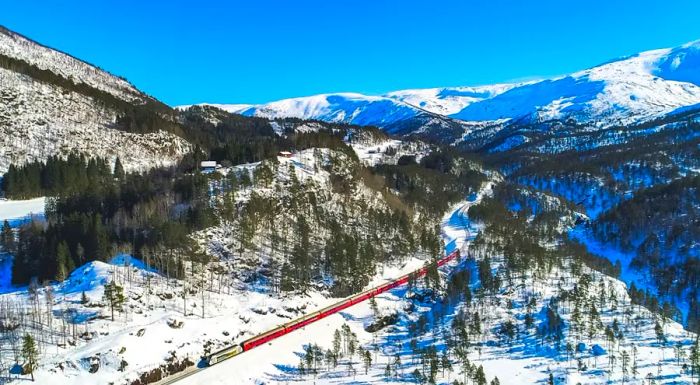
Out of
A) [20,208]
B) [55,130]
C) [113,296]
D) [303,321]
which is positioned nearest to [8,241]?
[20,208]

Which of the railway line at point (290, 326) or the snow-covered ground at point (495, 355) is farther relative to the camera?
the railway line at point (290, 326)

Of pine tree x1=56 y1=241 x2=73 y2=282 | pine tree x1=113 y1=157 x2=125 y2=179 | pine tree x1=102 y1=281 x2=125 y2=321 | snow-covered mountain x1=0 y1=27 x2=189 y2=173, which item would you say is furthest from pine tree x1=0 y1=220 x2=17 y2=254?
snow-covered mountain x1=0 y1=27 x2=189 y2=173

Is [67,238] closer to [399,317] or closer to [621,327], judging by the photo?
[399,317]

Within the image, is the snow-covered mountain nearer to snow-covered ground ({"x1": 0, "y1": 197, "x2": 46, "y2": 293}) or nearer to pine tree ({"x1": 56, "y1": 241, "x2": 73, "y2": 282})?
snow-covered ground ({"x1": 0, "y1": 197, "x2": 46, "y2": 293})

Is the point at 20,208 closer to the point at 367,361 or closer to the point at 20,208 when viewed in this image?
the point at 20,208

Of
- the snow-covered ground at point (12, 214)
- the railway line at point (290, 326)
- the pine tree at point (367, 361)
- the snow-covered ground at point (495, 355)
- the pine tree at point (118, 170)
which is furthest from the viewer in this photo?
the pine tree at point (118, 170)

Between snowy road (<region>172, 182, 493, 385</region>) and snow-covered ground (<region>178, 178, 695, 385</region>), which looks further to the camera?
snowy road (<region>172, 182, 493, 385</region>)

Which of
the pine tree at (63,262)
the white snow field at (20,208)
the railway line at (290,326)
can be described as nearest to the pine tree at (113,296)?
the pine tree at (63,262)

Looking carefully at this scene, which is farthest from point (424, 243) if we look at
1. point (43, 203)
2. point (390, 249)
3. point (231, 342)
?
point (43, 203)

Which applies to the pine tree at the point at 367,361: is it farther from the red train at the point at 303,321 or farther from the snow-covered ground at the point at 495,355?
the red train at the point at 303,321
